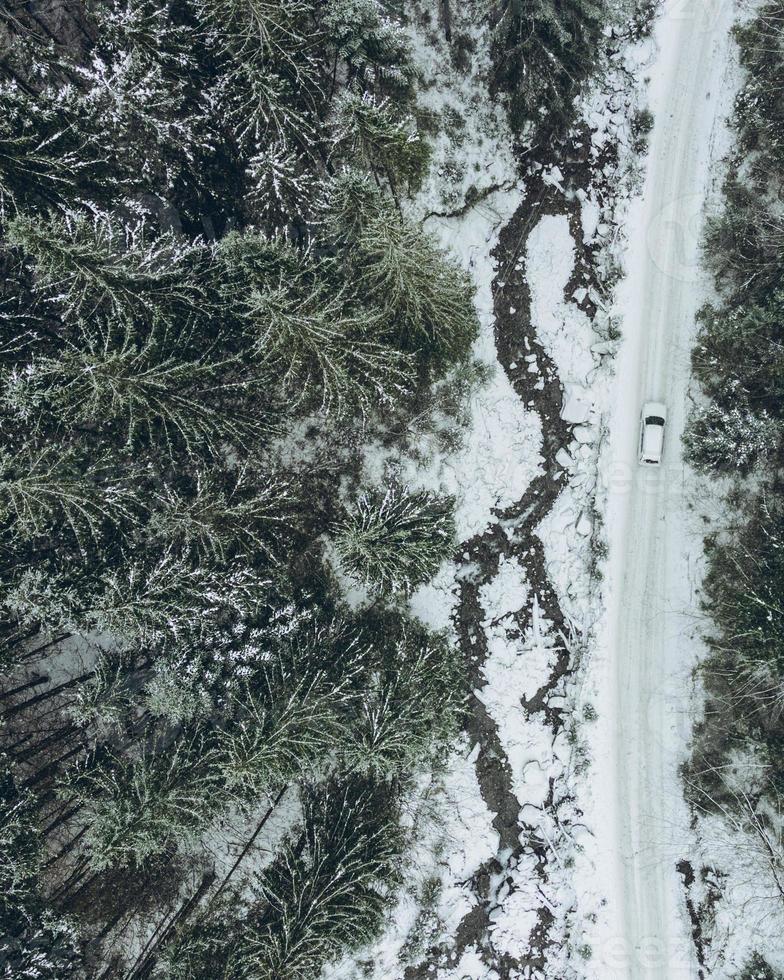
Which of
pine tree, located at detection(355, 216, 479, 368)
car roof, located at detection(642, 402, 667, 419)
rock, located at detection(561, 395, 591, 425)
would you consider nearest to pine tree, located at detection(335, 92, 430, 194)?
pine tree, located at detection(355, 216, 479, 368)

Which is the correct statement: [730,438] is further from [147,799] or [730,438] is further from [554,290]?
[147,799]

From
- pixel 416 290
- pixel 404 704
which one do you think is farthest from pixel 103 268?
pixel 404 704

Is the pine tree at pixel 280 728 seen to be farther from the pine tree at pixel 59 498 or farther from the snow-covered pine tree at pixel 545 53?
the snow-covered pine tree at pixel 545 53

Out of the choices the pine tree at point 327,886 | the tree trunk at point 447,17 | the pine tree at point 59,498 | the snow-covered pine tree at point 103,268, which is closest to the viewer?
the snow-covered pine tree at point 103,268

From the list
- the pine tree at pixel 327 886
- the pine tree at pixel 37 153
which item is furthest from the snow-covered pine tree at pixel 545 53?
the pine tree at pixel 327 886

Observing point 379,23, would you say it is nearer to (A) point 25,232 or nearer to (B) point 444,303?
(B) point 444,303

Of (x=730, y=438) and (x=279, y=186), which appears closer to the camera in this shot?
(x=279, y=186)

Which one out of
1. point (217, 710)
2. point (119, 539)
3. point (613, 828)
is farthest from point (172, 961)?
point (613, 828)
